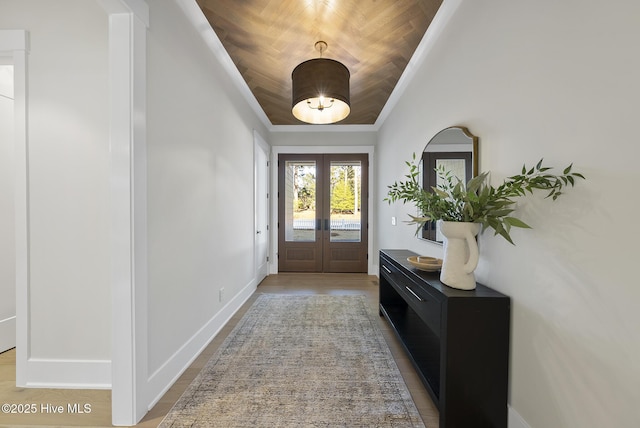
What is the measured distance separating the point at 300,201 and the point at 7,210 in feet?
11.8

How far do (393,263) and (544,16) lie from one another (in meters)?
1.87

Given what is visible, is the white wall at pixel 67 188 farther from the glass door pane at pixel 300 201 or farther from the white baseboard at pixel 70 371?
the glass door pane at pixel 300 201

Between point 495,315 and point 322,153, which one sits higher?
point 322,153

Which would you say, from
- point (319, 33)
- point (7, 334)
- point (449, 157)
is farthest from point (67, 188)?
point (449, 157)

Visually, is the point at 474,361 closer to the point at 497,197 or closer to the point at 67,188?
the point at 497,197

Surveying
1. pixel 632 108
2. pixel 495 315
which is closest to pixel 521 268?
pixel 495 315

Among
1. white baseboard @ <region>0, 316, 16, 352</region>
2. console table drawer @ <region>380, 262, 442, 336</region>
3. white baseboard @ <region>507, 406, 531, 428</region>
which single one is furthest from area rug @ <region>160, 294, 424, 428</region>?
white baseboard @ <region>0, 316, 16, 352</region>

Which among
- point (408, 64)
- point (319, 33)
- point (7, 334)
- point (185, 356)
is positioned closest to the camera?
point (185, 356)

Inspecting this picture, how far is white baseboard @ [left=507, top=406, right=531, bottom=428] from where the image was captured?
1238 mm

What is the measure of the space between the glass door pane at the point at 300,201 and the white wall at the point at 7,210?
3.40 meters

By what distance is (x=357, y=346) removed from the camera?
2283 mm

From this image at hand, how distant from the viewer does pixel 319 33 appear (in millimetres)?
2320

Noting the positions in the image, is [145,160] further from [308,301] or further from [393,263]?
[308,301]

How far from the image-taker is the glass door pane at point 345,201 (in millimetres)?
4910
